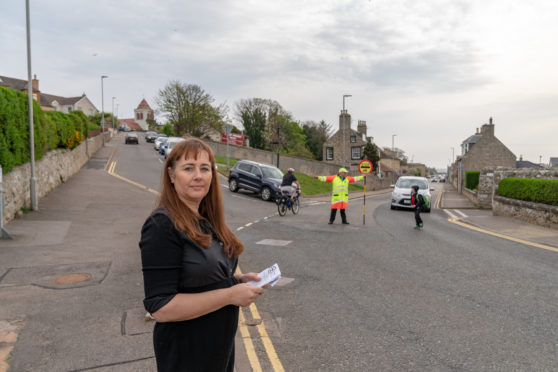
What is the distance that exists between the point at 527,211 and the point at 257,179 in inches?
508

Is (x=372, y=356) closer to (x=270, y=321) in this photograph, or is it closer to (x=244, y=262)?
(x=270, y=321)

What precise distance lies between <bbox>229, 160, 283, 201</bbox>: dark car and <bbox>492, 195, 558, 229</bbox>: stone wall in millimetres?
10386

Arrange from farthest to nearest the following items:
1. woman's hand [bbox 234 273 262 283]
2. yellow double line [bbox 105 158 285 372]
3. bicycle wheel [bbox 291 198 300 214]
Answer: bicycle wheel [bbox 291 198 300 214] → yellow double line [bbox 105 158 285 372] → woman's hand [bbox 234 273 262 283]

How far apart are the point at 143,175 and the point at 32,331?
2271 cm

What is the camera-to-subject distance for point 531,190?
48.1 feet

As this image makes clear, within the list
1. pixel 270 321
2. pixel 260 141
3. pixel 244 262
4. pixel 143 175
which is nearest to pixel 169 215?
pixel 270 321

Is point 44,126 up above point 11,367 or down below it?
above

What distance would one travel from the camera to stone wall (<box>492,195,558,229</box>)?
13.0m

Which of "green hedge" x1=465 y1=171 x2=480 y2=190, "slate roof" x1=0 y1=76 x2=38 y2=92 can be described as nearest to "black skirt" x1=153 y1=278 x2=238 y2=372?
"green hedge" x1=465 y1=171 x2=480 y2=190

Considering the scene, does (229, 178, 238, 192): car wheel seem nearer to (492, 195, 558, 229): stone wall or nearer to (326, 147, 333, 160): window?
(492, 195, 558, 229): stone wall

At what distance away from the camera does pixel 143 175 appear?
26250mm

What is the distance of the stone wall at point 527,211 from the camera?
1298 cm

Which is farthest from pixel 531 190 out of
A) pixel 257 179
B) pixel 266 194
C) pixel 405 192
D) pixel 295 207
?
pixel 257 179

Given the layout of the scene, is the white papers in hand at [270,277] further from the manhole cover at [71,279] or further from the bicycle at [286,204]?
the bicycle at [286,204]
